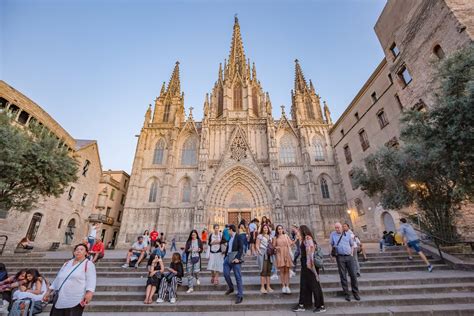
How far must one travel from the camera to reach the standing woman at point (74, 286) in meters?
2.69

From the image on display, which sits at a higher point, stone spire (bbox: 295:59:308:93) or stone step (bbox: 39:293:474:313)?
stone spire (bbox: 295:59:308:93)

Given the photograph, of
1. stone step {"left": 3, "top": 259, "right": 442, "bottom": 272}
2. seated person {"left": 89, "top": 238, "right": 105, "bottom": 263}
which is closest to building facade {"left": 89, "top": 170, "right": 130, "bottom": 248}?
stone step {"left": 3, "top": 259, "right": 442, "bottom": 272}

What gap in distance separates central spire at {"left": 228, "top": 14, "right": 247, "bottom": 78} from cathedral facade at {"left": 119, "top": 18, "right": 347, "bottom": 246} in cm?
466

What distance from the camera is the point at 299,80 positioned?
1153 inches

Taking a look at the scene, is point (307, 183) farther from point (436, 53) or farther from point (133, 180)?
point (133, 180)

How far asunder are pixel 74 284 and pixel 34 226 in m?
18.5

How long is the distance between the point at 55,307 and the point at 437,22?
1656 centimetres

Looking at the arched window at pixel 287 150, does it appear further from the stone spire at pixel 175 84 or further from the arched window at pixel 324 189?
the stone spire at pixel 175 84

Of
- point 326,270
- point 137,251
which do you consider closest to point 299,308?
point 326,270

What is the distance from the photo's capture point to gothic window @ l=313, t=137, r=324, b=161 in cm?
2310

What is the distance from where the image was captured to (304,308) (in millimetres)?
4297

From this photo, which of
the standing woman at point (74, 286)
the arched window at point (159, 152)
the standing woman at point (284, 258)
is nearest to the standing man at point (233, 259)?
the standing woman at point (284, 258)

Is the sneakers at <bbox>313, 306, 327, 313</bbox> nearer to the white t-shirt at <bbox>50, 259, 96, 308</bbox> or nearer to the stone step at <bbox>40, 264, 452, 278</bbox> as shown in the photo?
the stone step at <bbox>40, 264, 452, 278</bbox>

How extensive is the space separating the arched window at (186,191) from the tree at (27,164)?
460 inches
